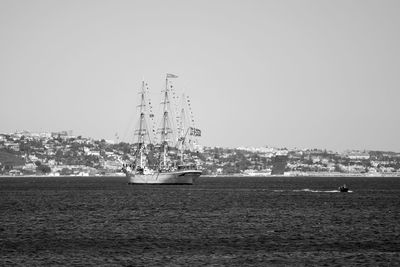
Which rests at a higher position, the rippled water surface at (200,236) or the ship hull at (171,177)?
the ship hull at (171,177)

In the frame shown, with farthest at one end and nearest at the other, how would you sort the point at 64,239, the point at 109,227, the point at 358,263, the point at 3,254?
the point at 109,227 → the point at 64,239 → the point at 3,254 → the point at 358,263

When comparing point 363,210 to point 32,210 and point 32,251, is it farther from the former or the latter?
point 32,251

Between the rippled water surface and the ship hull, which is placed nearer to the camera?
the rippled water surface

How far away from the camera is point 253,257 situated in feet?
172

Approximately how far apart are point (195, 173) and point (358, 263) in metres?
146

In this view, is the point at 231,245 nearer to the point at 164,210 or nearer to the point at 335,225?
the point at 335,225

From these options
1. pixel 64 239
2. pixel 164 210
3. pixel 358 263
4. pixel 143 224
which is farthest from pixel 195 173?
pixel 358 263

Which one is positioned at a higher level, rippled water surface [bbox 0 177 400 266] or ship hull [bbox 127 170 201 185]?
ship hull [bbox 127 170 201 185]

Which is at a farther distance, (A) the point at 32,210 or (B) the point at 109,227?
(A) the point at 32,210

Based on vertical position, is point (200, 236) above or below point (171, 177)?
Answer: below

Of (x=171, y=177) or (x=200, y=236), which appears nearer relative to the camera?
(x=200, y=236)

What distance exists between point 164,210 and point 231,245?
3731 centimetres

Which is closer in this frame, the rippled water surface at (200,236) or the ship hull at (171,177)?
the rippled water surface at (200,236)

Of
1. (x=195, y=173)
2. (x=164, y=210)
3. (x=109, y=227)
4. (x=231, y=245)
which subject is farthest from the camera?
(x=195, y=173)
